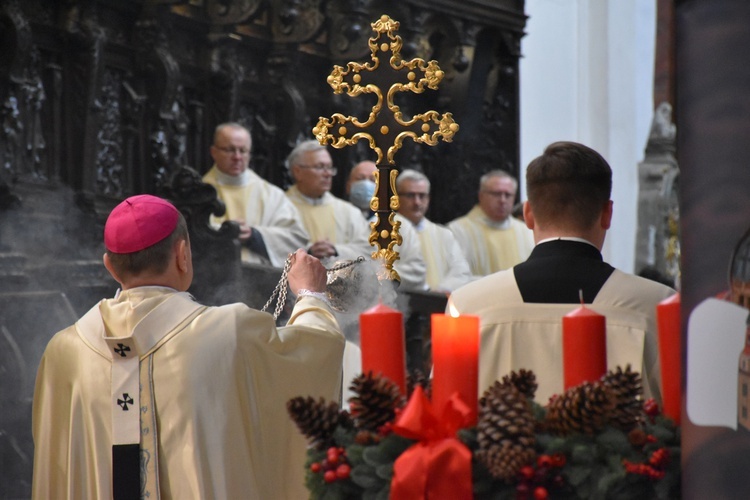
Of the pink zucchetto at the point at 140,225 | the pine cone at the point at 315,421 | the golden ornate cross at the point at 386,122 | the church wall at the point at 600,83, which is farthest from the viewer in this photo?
the church wall at the point at 600,83

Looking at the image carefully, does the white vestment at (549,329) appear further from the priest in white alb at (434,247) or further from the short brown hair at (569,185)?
the priest in white alb at (434,247)

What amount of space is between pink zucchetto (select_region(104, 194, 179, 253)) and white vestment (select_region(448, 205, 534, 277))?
26.1 ft

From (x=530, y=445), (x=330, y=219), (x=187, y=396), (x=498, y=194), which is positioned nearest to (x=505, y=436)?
(x=530, y=445)

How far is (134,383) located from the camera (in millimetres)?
3488

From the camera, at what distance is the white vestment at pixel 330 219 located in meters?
10.0

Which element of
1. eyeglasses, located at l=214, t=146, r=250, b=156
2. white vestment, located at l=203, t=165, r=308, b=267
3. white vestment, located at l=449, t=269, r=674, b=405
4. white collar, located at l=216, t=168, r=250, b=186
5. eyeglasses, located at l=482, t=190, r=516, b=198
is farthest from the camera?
eyeglasses, located at l=482, t=190, r=516, b=198

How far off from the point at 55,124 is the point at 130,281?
584cm

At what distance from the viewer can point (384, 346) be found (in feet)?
6.82

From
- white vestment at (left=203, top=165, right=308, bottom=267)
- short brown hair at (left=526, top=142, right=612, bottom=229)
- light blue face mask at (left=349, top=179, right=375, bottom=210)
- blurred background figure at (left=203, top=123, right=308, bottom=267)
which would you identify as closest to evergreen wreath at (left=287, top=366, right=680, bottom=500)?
short brown hair at (left=526, top=142, right=612, bottom=229)

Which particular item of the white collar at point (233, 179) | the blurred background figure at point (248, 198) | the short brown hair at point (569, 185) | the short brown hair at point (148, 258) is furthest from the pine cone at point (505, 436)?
the white collar at point (233, 179)

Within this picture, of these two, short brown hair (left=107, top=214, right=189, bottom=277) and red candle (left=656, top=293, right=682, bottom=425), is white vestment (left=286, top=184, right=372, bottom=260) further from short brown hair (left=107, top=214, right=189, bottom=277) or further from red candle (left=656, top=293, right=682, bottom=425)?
red candle (left=656, top=293, right=682, bottom=425)

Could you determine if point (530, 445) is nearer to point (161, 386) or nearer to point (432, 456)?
point (432, 456)

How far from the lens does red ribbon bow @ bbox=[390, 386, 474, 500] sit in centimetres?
193

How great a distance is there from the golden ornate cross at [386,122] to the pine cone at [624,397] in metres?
1.79
